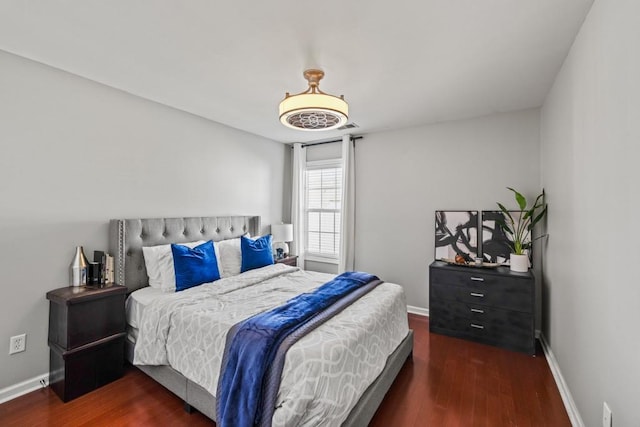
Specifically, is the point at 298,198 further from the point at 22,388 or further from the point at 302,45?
the point at 22,388

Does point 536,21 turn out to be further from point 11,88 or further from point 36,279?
point 36,279

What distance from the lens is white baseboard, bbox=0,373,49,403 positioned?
6.86ft

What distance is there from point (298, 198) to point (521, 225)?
10.1ft

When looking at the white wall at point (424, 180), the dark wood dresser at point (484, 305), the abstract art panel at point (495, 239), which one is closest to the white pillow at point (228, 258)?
the white wall at point (424, 180)

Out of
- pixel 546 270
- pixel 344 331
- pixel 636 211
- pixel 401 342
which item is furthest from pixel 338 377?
pixel 546 270

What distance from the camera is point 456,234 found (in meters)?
3.57

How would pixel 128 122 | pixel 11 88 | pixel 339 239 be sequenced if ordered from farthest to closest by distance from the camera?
pixel 339 239 → pixel 128 122 → pixel 11 88

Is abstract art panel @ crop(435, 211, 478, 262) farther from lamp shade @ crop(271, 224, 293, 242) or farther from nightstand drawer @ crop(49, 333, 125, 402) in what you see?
nightstand drawer @ crop(49, 333, 125, 402)

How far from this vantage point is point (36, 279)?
2242 millimetres

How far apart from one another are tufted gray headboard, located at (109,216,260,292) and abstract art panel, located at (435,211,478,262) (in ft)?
9.12

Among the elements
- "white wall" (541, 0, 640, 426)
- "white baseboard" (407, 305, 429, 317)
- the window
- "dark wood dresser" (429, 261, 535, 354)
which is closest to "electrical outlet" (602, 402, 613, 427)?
"white wall" (541, 0, 640, 426)

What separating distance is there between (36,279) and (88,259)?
36cm

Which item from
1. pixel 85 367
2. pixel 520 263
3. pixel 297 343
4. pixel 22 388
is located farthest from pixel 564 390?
pixel 22 388

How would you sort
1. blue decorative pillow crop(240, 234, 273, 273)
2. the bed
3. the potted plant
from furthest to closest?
blue decorative pillow crop(240, 234, 273, 273)
the potted plant
the bed
